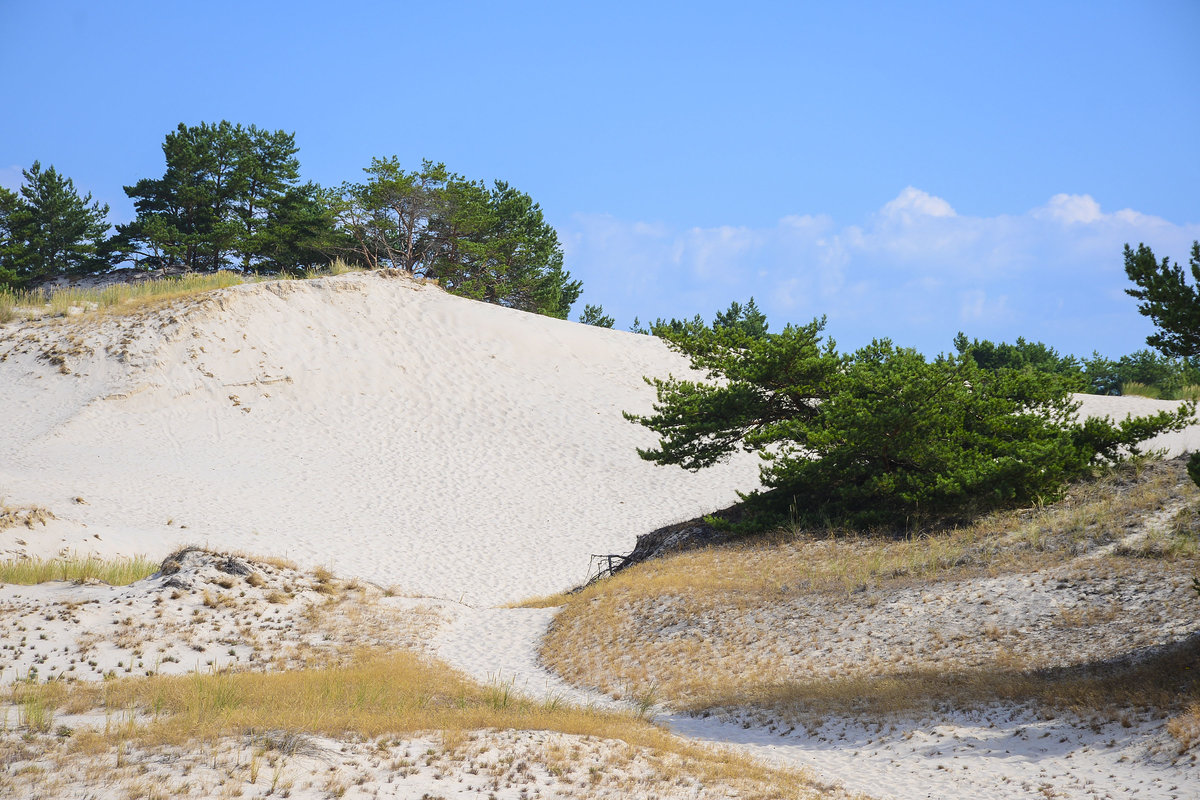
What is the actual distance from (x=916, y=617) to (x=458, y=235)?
40.7 metres

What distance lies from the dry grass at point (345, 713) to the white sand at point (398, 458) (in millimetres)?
1077

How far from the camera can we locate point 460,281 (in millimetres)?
50344

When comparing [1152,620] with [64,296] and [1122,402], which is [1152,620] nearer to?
[1122,402]

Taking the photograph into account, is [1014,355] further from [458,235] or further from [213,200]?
[213,200]

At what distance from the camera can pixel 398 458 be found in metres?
27.2

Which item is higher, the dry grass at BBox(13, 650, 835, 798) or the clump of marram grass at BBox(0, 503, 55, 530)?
the clump of marram grass at BBox(0, 503, 55, 530)

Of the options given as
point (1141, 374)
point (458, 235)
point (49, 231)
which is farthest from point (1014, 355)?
point (49, 231)

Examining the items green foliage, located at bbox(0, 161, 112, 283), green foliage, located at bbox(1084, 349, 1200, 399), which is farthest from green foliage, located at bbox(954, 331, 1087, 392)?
green foliage, located at bbox(0, 161, 112, 283)

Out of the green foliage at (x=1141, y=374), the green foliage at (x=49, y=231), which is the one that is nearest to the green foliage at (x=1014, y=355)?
the green foliage at (x=1141, y=374)

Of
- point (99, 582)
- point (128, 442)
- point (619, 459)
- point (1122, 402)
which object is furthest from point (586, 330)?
point (99, 582)

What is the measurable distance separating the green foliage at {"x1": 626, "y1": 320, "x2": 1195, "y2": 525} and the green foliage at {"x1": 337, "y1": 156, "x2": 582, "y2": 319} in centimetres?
3056

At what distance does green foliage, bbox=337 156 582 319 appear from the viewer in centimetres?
4562

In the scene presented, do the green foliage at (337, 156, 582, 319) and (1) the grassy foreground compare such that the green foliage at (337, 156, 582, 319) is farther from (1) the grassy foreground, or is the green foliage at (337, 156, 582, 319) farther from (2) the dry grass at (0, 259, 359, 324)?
(1) the grassy foreground

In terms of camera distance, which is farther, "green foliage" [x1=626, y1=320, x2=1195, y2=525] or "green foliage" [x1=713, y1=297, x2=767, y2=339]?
"green foliage" [x1=713, y1=297, x2=767, y2=339]
